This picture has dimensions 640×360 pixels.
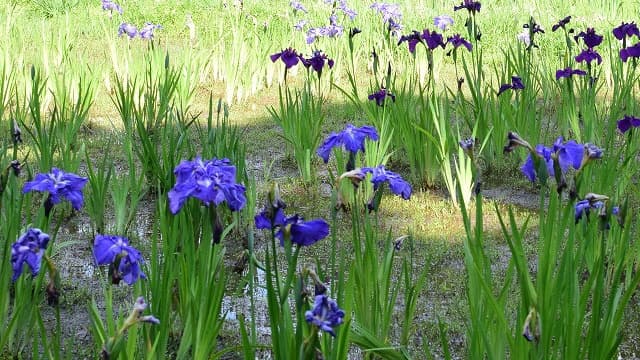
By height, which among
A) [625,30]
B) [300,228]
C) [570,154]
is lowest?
[300,228]

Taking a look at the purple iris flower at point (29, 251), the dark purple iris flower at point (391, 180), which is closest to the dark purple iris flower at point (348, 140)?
the dark purple iris flower at point (391, 180)

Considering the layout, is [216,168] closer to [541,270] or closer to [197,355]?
[197,355]

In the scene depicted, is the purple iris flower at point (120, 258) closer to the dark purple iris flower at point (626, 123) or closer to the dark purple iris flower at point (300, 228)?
the dark purple iris flower at point (300, 228)

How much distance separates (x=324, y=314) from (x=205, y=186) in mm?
387

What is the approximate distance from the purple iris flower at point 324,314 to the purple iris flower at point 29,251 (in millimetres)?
606

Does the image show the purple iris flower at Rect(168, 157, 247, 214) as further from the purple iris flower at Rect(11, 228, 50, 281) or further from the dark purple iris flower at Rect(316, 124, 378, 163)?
the dark purple iris flower at Rect(316, 124, 378, 163)

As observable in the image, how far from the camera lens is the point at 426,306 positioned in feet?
8.91

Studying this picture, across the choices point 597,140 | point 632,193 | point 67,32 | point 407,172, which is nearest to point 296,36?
point 67,32

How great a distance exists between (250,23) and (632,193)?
567cm

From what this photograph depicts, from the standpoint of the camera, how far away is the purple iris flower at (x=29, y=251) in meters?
1.57

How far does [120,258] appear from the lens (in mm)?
1638

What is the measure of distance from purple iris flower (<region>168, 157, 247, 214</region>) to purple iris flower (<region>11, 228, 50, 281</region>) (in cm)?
28

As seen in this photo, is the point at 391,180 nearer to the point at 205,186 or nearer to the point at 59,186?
the point at 205,186

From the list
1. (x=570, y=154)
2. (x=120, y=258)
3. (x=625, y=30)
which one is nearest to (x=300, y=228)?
(x=120, y=258)
